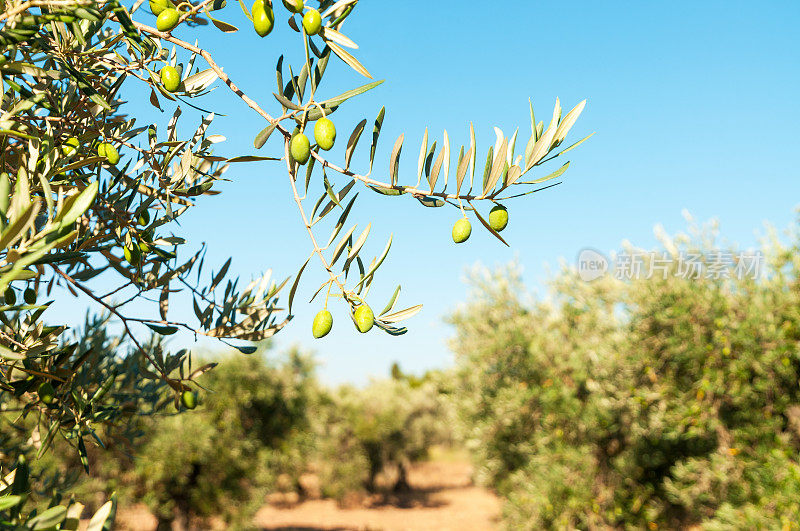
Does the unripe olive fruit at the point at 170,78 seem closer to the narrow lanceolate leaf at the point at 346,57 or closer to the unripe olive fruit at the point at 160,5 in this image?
the unripe olive fruit at the point at 160,5

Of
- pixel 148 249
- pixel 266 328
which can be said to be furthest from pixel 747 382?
pixel 148 249

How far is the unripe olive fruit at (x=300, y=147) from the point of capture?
3.92 feet

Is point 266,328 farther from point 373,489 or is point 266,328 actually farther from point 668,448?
point 373,489

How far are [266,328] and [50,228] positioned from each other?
A: 3.38 ft

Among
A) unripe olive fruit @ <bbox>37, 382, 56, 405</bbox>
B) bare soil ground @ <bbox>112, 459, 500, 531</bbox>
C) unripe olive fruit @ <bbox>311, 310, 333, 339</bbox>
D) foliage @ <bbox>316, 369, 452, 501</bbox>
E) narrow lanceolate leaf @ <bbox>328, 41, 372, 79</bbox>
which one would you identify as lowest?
bare soil ground @ <bbox>112, 459, 500, 531</bbox>

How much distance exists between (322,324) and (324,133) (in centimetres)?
45

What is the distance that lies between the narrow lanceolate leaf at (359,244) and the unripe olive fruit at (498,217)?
362mm

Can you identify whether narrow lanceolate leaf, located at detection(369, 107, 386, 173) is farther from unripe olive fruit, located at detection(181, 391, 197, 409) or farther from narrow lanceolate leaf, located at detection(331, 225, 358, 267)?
unripe olive fruit, located at detection(181, 391, 197, 409)

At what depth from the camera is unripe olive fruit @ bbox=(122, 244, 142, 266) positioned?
1626 mm

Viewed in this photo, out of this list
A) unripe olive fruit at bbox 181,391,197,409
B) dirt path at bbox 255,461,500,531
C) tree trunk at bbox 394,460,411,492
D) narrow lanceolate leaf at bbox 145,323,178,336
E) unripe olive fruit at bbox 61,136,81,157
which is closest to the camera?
unripe olive fruit at bbox 61,136,81,157

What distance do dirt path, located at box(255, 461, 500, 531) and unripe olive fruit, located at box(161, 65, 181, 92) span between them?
53.6 feet

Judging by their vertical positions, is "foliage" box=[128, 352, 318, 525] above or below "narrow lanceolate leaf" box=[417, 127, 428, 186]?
below

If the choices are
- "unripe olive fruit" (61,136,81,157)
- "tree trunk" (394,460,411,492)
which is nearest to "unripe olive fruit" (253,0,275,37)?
"unripe olive fruit" (61,136,81,157)

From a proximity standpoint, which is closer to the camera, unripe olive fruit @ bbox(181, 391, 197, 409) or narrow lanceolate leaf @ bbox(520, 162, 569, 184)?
narrow lanceolate leaf @ bbox(520, 162, 569, 184)
